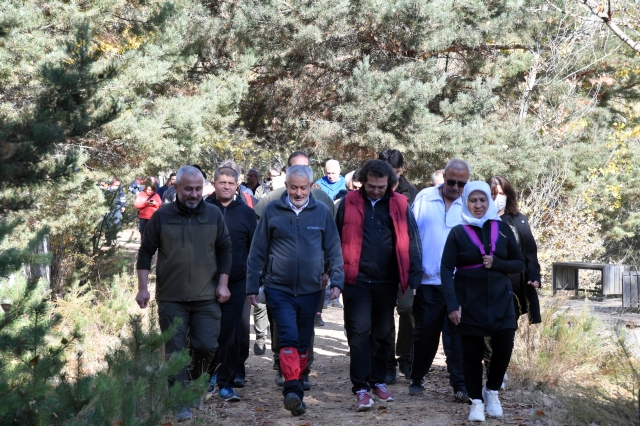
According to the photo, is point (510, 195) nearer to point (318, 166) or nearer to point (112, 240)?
point (112, 240)

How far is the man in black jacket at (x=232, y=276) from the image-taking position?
24.5ft

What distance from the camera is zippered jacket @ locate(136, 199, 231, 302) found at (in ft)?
21.8

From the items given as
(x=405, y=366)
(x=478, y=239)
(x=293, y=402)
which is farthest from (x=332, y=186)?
(x=293, y=402)

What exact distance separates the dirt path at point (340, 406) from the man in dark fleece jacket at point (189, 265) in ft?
2.21

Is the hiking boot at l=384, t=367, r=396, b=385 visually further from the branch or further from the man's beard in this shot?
the branch

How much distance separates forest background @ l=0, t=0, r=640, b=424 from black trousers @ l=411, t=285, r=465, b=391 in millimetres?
5777

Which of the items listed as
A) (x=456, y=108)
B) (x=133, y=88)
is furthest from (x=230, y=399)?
(x=456, y=108)

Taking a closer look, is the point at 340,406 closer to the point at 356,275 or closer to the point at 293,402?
the point at 293,402

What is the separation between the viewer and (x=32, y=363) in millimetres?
4707

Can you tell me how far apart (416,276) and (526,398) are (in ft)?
5.21

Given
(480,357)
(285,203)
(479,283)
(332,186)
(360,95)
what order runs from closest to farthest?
(479,283), (480,357), (285,203), (332,186), (360,95)

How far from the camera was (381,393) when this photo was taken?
7.25m

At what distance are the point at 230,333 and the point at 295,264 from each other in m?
1.19

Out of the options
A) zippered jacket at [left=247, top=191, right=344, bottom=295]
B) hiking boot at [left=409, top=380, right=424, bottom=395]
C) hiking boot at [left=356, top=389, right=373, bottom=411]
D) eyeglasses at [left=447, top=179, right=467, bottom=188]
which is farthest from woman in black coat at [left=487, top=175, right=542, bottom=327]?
zippered jacket at [left=247, top=191, right=344, bottom=295]
